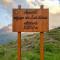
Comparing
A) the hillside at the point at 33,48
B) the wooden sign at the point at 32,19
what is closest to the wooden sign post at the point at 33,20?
the wooden sign at the point at 32,19

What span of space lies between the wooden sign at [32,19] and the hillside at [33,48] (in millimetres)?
868

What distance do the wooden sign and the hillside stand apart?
34.2 inches

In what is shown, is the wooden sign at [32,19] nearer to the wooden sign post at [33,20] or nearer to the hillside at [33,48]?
the wooden sign post at [33,20]

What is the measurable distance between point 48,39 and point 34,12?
40.1 inches

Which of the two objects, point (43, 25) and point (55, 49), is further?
point (55, 49)

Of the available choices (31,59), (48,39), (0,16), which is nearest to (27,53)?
(31,59)

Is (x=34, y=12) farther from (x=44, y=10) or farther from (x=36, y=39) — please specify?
(x=36, y=39)

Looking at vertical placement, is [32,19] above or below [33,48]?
above

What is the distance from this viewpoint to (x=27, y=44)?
15.3 feet

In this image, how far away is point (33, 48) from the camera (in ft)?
15.2

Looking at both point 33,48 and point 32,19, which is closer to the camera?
point 32,19

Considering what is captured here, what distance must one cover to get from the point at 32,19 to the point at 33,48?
0.97 m

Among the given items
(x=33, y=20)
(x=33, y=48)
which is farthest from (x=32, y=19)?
(x=33, y=48)

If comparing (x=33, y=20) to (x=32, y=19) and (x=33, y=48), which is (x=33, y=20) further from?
(x=33, y=48)
